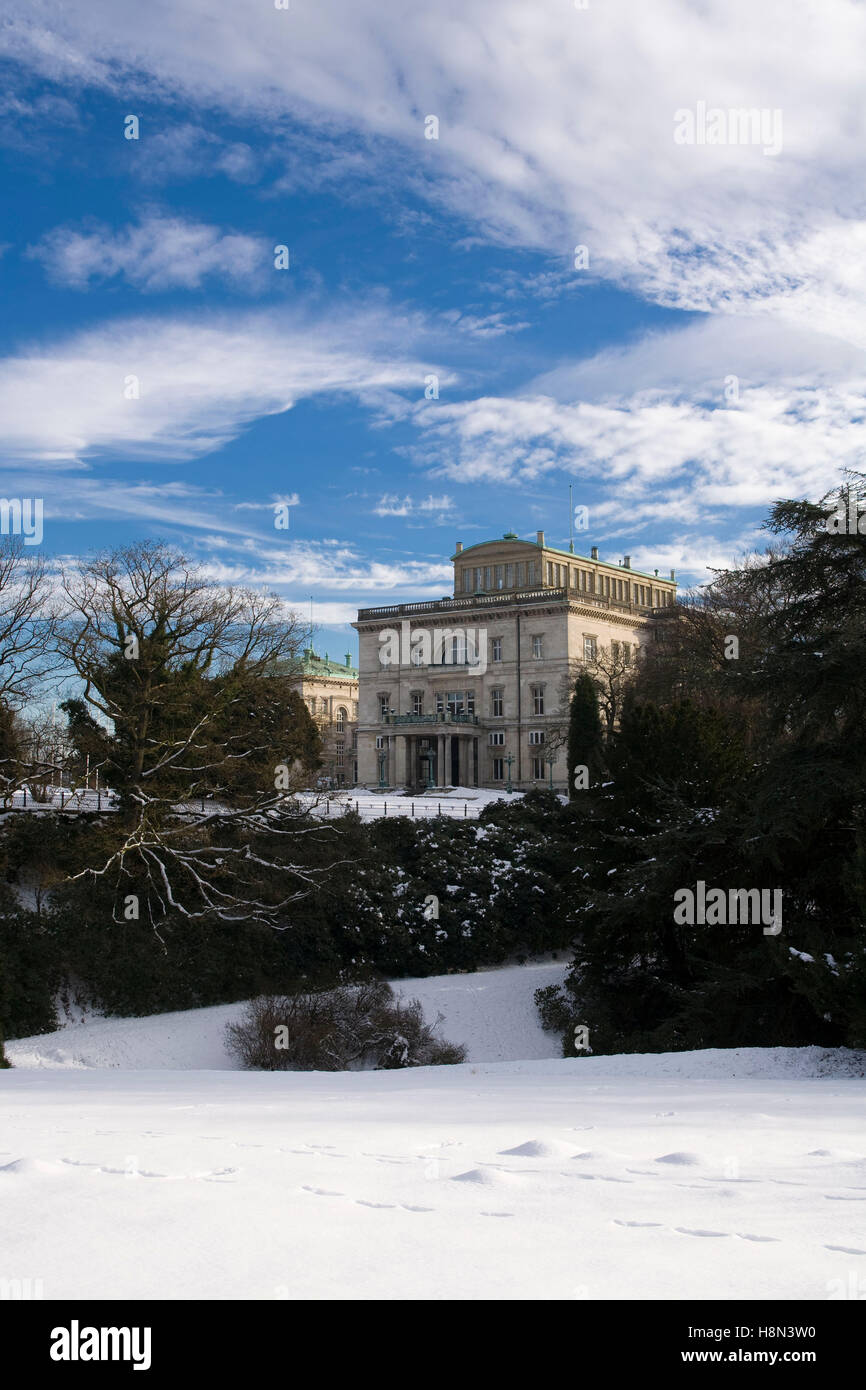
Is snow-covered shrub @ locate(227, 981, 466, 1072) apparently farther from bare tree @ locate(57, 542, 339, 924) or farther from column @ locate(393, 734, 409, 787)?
column @ locate(393, 734, 409, 787)

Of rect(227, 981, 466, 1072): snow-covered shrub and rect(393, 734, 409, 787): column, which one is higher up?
rect(393, 734, 409, 787): column

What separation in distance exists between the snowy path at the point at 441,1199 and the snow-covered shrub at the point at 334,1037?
499 inches

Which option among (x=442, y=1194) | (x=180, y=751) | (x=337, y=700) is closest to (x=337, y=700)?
(x=337, y=700)

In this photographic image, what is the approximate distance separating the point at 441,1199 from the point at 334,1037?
17.8 m

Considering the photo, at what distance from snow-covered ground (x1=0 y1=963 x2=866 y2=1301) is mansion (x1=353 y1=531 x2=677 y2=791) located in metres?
59.4

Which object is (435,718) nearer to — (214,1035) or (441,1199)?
(214,1035)

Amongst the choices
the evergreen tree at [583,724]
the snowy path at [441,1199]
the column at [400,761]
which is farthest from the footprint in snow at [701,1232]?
the column at [400,761]

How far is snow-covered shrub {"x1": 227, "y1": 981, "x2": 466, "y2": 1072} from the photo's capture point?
70.1 feet

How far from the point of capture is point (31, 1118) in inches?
324

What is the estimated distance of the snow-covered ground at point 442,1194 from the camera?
12.4 ft

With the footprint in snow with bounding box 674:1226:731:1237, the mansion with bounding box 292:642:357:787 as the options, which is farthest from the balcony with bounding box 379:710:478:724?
the footprint in snow with bounding box 674:1226:731:1237

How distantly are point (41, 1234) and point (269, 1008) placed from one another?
18.8m

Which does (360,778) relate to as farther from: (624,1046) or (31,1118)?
(31,1118)
